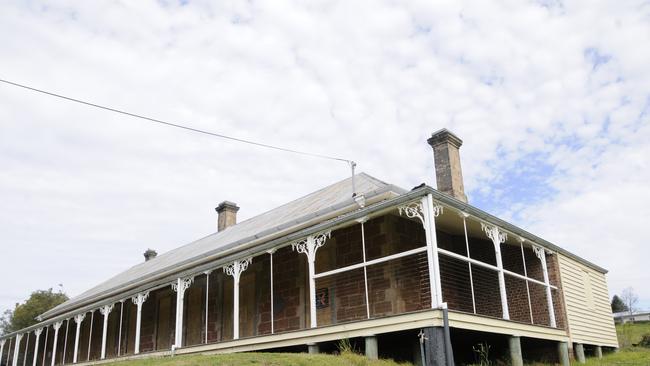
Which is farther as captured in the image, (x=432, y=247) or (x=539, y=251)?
(x=539, y=251)

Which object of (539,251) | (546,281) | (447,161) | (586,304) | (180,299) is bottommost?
(586,304)

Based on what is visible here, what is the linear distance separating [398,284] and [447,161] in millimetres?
4570

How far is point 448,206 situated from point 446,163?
540 centimetres

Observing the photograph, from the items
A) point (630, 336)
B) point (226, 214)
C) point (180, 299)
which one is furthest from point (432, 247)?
point (630, 336)

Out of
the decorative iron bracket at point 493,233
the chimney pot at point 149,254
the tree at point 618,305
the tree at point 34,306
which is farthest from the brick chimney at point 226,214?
the tree at point 618,305

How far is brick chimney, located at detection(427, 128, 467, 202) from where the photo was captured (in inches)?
643

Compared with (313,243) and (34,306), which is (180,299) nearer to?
(313,243)

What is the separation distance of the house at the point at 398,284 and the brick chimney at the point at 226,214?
→ 26.0 feet

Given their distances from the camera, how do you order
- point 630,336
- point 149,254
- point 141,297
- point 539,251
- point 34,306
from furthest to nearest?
point 34,306 < point 149,254 < point 630,336 < point 141,297 < point 539,251

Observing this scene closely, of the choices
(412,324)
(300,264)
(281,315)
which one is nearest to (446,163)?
(300,264)

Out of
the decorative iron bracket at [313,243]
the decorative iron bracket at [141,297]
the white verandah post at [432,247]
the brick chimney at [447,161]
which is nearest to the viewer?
the white verandah post at [432,247]

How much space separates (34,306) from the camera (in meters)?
46.8

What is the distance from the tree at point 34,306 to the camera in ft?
152

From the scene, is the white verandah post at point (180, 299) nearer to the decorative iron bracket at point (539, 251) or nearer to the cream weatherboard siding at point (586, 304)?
the decorative iron bracket at point (539, 251)
